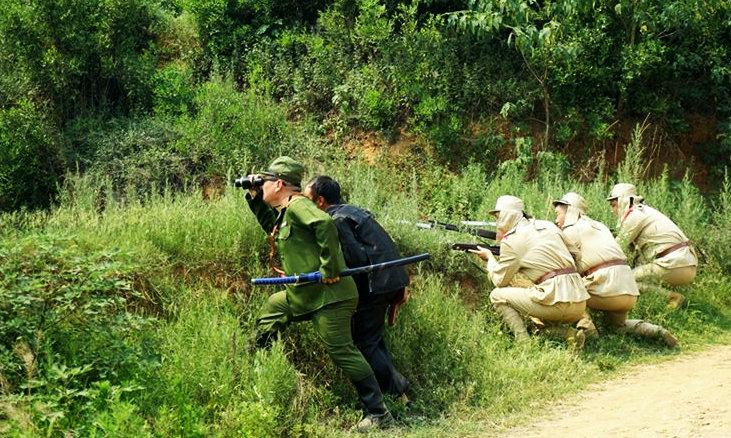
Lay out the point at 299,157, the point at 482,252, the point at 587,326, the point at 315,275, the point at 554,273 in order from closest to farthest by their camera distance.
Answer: the point at 315,275
the point at 554,273
the point at 587,326
the point at 482,252
the point at 299,157

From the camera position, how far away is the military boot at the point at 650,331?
8891 mm

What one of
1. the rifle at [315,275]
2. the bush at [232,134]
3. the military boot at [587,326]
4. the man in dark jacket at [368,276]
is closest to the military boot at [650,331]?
the military boot at [587,326]

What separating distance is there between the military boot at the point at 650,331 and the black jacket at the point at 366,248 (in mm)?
3324

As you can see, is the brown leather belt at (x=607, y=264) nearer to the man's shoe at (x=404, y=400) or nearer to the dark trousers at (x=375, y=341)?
the dark trousers at (x=375, y=341)

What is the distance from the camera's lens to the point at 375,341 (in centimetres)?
689

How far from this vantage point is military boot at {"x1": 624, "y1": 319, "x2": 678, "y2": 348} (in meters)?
8.89

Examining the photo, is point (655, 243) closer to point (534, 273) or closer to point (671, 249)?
point (671, 249)

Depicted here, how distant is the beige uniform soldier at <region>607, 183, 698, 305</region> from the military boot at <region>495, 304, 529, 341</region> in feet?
8.00

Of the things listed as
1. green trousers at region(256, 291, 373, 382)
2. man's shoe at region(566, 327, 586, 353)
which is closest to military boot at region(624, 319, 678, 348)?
man's shoe at region(566, 327, 586, 353)

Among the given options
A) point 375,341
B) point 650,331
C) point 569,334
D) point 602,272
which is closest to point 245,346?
point 375,341

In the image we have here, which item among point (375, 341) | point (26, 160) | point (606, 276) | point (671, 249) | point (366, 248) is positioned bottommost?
point (375, 341)

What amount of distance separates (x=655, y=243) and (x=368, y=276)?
4.86m

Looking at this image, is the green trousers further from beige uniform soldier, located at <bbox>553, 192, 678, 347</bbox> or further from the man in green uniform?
beige uniform soldier, located at <bbox>553, 192, 678, 347</bbox>

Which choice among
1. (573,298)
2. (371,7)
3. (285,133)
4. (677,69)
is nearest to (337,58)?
(371,7)
